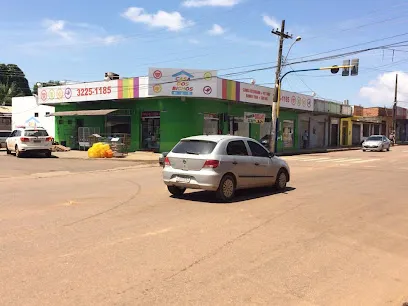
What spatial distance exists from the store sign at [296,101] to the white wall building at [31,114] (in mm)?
20198

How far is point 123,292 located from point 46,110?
38.2 m

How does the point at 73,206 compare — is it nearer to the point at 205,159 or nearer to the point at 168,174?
the point at 168,174

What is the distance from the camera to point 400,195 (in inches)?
463

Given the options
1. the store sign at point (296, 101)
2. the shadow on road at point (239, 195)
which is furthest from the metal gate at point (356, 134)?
the shadow on road at point (239, 195)

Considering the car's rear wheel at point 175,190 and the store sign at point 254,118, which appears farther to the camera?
the store sign at point 254,118

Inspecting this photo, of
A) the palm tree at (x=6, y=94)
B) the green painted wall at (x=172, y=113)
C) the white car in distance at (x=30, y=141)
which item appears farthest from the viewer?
the palm tree at (x=6, y=94)

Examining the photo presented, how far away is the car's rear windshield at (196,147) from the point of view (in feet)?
33.1

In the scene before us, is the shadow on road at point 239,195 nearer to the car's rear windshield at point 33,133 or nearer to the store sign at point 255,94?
the car's rear windshield at point 33,133

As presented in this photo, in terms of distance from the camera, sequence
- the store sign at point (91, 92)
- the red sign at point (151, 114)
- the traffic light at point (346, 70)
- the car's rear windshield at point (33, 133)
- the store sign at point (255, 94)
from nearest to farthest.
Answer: the car's rear windshield at point (33, 133) → the traffic light at point (346, 70) → the store sign at point (91, 92) → the red sign at point (151, 114) → the store sign at point (255, 94)

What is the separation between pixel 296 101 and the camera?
37500 millimetres

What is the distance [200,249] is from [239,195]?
5.23 m

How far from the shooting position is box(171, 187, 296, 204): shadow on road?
1027 cm

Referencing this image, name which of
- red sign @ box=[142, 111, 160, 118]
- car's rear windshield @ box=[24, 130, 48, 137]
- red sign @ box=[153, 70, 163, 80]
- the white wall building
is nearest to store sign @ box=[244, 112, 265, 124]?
red sign @ box=[142, 111, 160, 118]

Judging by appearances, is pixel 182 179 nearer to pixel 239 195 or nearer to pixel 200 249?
pixel 239 195
